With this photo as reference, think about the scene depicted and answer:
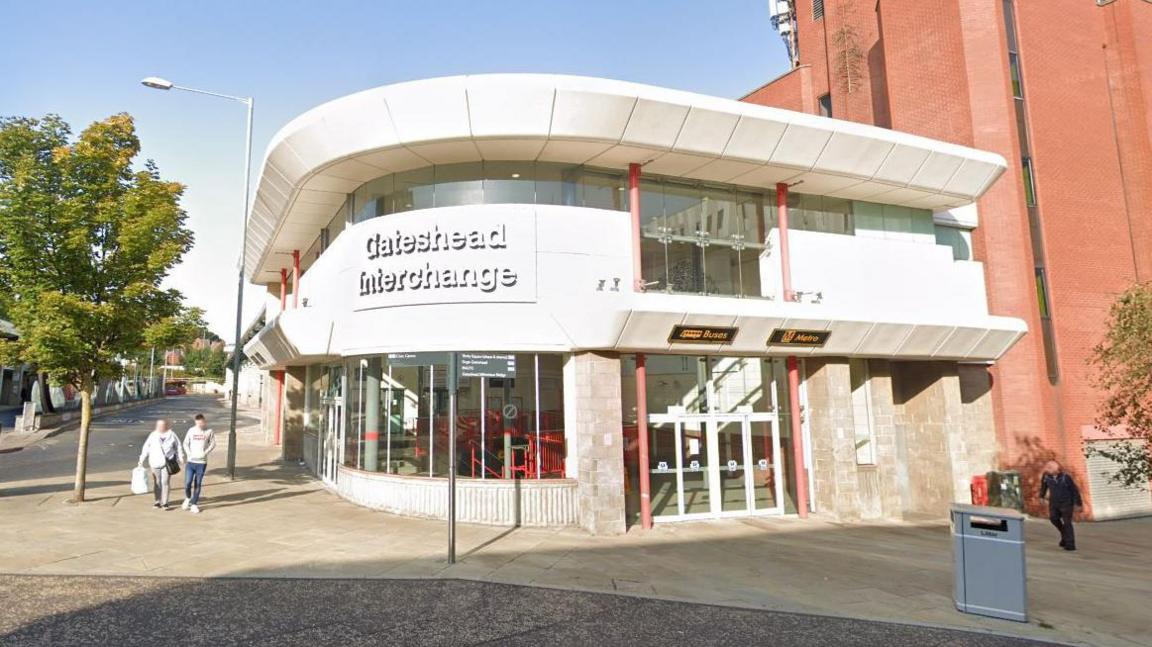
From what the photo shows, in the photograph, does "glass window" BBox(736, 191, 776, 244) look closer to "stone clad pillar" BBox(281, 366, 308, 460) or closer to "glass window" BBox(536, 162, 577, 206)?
"glass window" BBox(536, 162, 577, 206)

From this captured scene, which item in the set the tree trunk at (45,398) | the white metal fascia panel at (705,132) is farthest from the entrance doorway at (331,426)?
the tree trunk at (45,398)

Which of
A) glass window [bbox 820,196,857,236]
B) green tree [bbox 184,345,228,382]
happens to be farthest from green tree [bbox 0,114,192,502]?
green tree [bbox 184,345,228,382]

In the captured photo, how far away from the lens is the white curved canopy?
1119 cm

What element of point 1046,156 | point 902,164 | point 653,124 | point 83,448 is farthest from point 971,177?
point 83,448

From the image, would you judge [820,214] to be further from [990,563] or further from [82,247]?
[82,247]

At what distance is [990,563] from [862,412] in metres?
9.34

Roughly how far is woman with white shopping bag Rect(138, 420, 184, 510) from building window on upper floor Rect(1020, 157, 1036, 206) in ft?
79.0

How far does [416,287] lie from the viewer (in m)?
12.0

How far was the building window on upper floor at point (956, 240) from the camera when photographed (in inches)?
731

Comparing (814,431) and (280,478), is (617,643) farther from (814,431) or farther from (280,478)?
(280,478)

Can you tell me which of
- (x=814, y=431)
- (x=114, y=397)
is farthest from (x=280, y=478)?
(x=114, y=397)

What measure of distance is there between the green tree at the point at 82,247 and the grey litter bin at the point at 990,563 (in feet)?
50.7

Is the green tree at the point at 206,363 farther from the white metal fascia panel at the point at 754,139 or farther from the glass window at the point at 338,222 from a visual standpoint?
the white metal fascia panel at the point at 754,139

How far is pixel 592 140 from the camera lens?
11.7m
